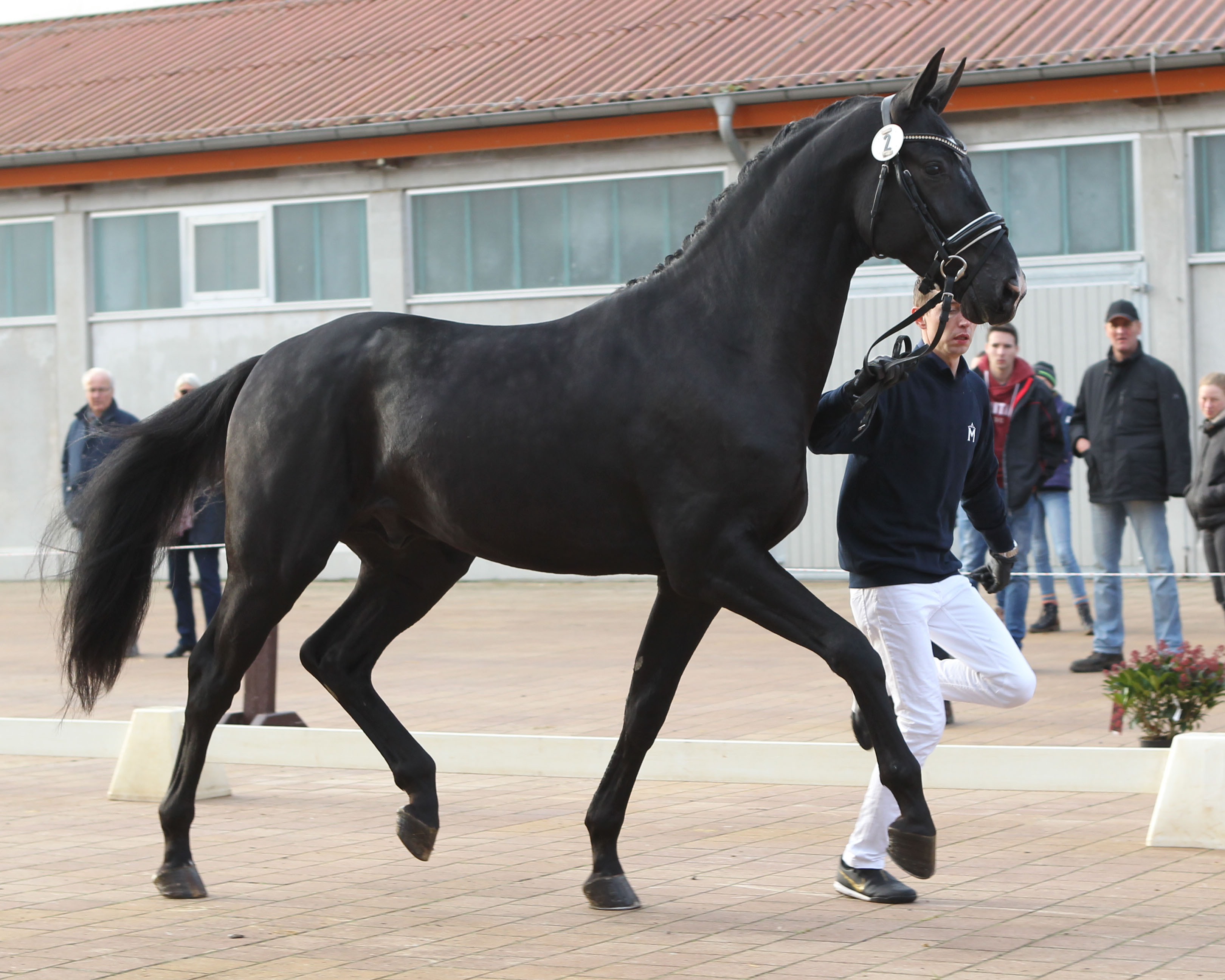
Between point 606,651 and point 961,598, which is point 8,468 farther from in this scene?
A: point 961,598

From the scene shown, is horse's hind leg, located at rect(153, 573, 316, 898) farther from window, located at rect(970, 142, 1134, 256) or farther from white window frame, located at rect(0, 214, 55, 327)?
white window frame, located at rect(0, 214, 55, 327)

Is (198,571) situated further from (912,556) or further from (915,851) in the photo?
(915,851)

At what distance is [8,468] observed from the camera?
22.0 m

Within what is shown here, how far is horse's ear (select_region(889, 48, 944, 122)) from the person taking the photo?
4512mm

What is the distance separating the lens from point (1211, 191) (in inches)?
666

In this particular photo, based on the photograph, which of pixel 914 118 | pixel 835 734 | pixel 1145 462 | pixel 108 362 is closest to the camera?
pixel 914 118

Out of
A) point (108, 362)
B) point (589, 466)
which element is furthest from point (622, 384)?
point (108, 362)

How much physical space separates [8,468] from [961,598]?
19.0 metres

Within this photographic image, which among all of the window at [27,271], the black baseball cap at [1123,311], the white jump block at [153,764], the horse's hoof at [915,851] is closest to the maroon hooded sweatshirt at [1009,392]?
the black baseball cap at [1123,311]

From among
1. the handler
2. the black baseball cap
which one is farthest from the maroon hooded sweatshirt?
the handler

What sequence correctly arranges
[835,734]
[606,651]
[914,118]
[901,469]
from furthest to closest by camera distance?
[606,651] → [835,734] → [901,469] → [914,118]

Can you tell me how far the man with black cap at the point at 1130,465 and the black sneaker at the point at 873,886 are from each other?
5563mm

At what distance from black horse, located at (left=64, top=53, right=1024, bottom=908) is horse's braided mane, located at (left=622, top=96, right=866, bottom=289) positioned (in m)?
0.01

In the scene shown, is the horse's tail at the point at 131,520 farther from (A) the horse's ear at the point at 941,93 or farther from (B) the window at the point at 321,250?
(B) the window at the point at 321,250
